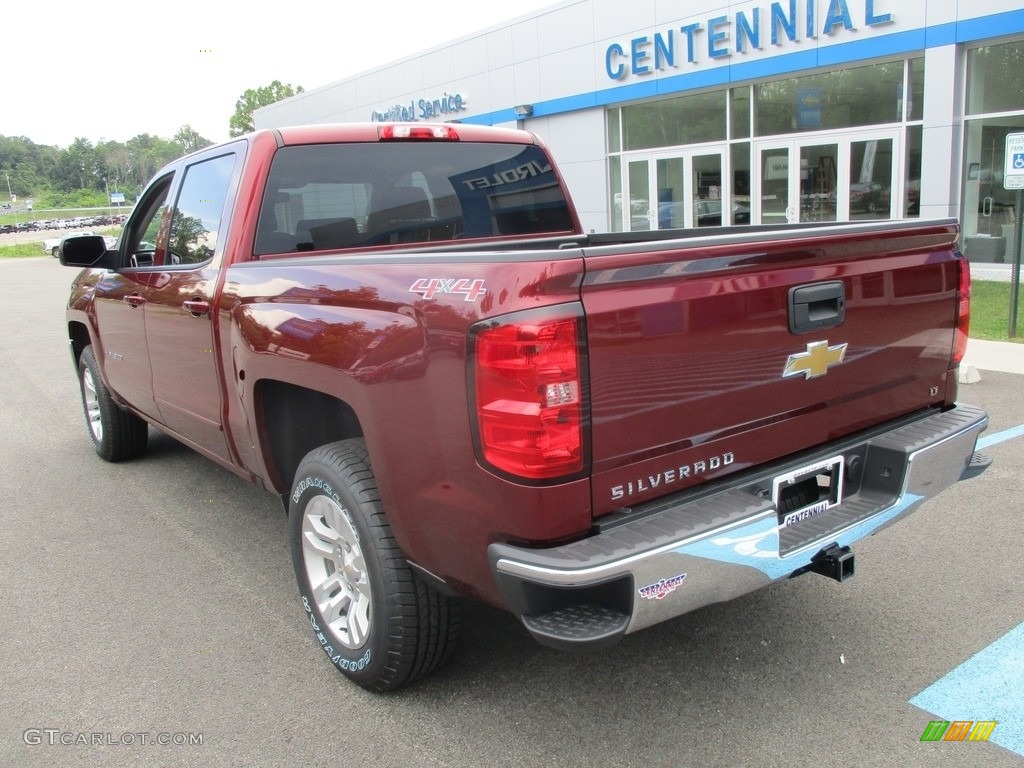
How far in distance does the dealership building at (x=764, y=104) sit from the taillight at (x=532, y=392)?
8325 mm

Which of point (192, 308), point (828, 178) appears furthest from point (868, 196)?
point (192, 308)

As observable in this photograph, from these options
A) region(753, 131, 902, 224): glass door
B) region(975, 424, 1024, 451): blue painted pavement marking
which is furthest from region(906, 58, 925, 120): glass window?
region(975, 424, 1024, 451): blue painted pavement marking

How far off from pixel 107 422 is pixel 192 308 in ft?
8.09

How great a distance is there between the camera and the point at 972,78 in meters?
13.8

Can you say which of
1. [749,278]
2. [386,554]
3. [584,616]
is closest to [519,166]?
[749,278]

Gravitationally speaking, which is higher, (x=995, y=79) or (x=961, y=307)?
(x=995, y=79)

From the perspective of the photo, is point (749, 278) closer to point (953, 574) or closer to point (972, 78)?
point (953, 574)

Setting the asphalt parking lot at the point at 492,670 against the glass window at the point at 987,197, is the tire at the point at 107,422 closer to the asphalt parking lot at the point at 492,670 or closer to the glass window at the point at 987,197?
the asphalt parking lot at the point at 492,670

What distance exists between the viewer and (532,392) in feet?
7.20

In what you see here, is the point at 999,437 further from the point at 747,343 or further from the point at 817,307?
the point at 747,343

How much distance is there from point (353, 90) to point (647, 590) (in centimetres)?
2815

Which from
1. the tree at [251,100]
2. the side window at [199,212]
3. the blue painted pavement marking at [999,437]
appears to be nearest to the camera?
the side window at [199,212]

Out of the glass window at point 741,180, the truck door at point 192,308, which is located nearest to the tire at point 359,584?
the truck door at point 192,308

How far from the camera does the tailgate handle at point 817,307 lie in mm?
2641
